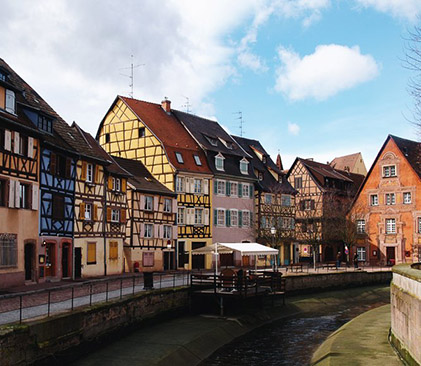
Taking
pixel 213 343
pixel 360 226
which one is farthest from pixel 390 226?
pixel 213 343

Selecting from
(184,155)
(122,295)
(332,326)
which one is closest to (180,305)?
(122,295)

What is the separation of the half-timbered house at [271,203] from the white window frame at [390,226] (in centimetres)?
982

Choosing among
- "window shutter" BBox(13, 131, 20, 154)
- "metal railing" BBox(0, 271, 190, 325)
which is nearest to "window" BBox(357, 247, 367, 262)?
"metal railing" BBox(0, 271, 190, 325)

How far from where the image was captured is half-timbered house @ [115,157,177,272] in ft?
137

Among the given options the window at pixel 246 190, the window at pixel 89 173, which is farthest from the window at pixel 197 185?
the window at pixel 89 173

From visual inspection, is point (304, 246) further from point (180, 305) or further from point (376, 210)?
point (180, 305)

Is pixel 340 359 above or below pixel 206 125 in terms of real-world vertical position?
below

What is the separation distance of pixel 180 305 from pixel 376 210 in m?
38.6

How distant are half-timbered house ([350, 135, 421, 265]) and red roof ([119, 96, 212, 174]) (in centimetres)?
2039

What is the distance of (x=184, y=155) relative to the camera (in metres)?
48.8

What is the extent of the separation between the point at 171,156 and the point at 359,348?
1152 inches

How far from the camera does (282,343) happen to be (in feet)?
77.8

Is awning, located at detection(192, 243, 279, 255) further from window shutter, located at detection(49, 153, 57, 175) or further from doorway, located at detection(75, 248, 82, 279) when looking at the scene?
window shutter, located at detection(49, 153, 57, 175)

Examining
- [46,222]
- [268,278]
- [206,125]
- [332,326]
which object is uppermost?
[206,125]
